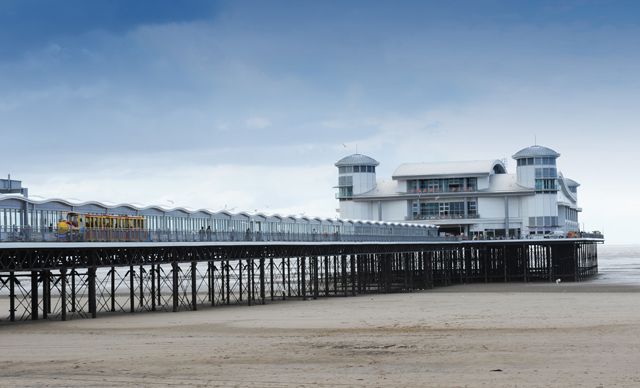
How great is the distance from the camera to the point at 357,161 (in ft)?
386

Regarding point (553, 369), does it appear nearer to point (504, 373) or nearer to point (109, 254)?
point (504, 373)

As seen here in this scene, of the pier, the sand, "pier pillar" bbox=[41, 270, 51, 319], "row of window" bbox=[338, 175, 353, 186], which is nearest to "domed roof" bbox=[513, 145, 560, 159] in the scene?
the pier

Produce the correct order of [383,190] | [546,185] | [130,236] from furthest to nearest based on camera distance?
[383,190] < [546,185] < [130,236]

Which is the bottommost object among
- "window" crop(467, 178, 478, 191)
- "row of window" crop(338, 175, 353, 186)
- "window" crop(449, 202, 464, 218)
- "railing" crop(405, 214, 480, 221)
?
"railing" crop(405, 214, 480, 221)

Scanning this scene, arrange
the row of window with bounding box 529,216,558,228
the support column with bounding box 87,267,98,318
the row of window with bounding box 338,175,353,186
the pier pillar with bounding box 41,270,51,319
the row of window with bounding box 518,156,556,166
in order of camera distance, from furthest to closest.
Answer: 1. the row of window with bounding box 338,175,353,186
2. the row of window with bounding box 518,156,556,166
3. the row of window with bounding box 529,216,558,228
4. the pier pillar with bounding box 41,270,51,319
5. the support column with bounding box 87,267,98,318

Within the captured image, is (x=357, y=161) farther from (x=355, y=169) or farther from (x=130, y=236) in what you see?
(x=130, y=236)

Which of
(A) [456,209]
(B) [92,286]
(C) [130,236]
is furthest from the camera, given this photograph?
(A) [456,209]

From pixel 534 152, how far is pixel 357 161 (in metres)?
18.7

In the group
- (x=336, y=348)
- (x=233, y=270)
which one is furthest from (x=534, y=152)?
(x=336, y=348)

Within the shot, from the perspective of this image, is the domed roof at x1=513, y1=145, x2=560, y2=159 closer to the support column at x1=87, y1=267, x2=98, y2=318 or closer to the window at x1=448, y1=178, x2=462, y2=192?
the window at x1=448, y1=178, x2=462, y2=192

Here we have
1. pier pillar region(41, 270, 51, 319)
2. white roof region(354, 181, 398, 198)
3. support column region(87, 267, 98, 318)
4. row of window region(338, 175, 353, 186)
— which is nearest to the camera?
support column region(87, 267, 98, 318)

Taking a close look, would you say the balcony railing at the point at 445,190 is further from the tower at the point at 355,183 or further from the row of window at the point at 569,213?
the row of window at the point at 569,213

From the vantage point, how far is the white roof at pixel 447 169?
113500mm

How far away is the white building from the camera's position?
111500 mm
